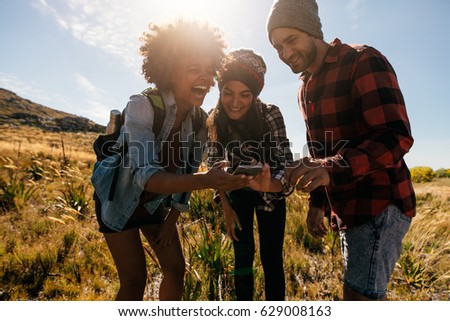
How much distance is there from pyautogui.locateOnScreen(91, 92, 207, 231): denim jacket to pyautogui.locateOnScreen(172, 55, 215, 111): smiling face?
3.9 inches

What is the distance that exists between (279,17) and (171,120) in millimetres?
1151

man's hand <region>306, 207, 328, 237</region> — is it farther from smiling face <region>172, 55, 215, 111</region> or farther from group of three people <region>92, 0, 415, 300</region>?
smiling face <region>172, 55, 215, 111</region>

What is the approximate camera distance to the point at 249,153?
8.54 feet

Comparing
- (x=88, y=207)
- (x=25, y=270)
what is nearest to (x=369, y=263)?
(x=25, y=270)

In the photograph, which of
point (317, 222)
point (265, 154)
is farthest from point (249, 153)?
point (317, 222)

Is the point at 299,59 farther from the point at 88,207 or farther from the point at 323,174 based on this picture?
the point at 88,207

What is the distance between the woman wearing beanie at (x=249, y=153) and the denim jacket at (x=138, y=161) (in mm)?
349

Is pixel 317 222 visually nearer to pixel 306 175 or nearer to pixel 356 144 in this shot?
pixel 356 144

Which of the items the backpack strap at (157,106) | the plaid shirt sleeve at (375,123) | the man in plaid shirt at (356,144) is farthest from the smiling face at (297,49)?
the backpack strap at (157,106)

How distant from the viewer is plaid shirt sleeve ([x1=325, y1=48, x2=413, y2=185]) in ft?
4.18

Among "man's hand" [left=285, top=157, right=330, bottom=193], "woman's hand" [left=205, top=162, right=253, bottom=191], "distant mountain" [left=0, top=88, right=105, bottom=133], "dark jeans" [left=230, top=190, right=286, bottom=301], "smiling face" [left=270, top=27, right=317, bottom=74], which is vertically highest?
"distant mountain" [left=0, top=88, right=105, bottom=133]

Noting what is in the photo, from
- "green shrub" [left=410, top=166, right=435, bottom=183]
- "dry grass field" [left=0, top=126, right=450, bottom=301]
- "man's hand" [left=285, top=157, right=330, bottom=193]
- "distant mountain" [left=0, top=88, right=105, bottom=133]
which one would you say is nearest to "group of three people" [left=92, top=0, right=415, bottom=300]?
"man's hand" [left=285, top=157, right=330, bottom=193]

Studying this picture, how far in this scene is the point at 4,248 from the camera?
384cm

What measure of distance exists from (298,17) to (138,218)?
2.00 metres
